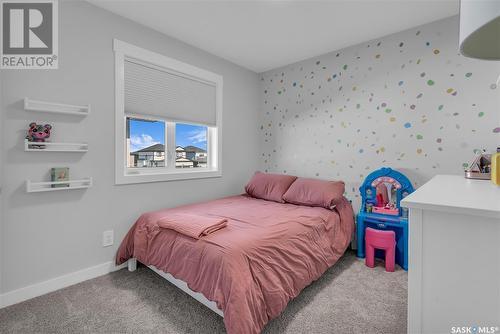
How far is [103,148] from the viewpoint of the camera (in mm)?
2205

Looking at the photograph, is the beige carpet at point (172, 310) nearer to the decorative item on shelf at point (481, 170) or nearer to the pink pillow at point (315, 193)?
the pink pillow at point (315, 193)

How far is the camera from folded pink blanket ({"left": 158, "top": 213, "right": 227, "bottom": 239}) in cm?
168

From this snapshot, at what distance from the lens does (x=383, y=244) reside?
2.31 m

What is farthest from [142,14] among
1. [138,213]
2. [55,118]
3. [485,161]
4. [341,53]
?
[485,161]

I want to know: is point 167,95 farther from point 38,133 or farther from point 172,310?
point 172,310

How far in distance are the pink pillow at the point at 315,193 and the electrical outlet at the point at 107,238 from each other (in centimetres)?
181

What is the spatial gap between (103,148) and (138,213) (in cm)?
70

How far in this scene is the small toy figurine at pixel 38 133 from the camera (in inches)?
70.8

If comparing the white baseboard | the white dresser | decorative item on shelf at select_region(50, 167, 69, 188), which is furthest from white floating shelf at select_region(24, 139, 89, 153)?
the white dresser

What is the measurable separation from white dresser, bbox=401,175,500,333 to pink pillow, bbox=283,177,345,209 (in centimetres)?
159

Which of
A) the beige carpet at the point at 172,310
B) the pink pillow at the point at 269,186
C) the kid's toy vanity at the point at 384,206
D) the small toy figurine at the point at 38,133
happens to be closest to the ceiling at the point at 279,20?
the small toy figurine at the point at 38,133

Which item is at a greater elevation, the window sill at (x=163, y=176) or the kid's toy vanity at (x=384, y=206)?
the window sill at (x=163, y=176)

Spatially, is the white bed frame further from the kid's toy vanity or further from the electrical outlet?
the kid's toy vanity

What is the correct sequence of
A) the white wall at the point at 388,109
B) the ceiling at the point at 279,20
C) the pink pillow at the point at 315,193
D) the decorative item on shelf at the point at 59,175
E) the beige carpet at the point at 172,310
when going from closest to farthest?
the beige carpet at the point at 172,310, the decorative item on shelf at the point at 59,175, the ceiling at the point at 279,20, the white wall at the point at 388,109, the pink pillow at the point at 315,193
